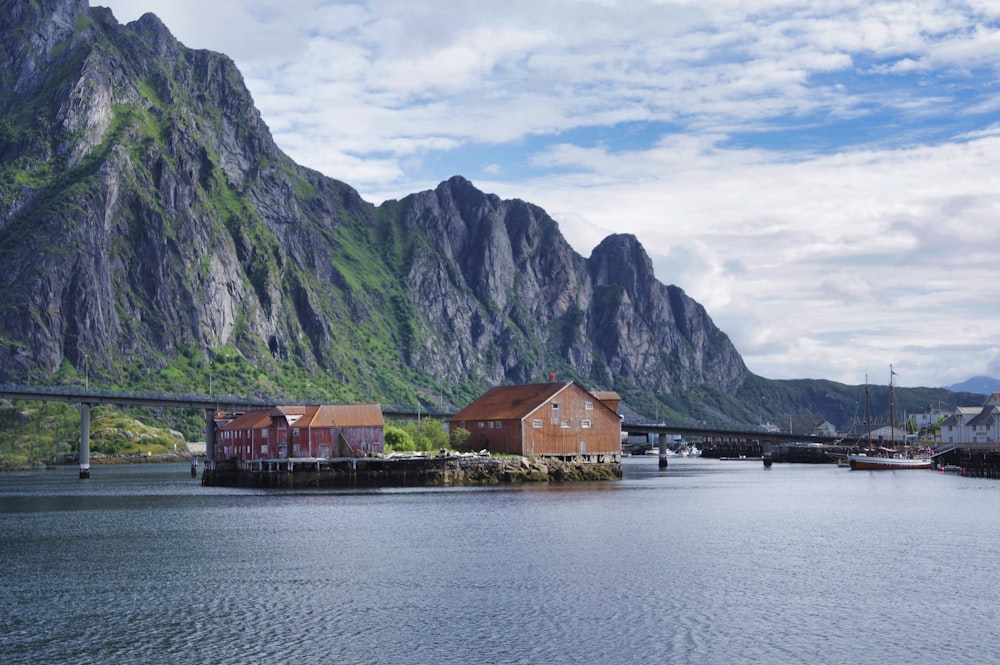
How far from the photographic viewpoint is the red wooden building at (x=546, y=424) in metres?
140

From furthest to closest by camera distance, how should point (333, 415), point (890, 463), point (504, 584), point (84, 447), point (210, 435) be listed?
point (210, 435) < point (890, 463) < point (84, 447) < point (333, 415) < point (504, 584)

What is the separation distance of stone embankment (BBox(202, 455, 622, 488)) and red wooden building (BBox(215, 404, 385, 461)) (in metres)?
2.50

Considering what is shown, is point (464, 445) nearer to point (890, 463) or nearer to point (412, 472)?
point (412, 472)

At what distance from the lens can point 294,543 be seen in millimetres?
72812

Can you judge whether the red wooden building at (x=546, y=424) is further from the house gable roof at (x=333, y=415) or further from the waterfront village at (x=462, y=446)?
the house gable roof at (x=333, y=415)

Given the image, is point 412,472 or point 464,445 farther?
point 464,445

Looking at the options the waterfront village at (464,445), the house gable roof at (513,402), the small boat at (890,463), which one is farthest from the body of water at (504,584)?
the small boat at (890,463)

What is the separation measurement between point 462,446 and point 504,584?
91.0 meters

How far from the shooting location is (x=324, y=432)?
451ft

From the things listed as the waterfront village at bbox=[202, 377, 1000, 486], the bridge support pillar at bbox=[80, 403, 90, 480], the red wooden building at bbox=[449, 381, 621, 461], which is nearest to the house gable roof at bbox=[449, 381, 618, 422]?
the red wooden building at bbox=[449, 381, 621, 461]

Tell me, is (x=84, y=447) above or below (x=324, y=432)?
below

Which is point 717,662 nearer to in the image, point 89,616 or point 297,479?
point 89,616

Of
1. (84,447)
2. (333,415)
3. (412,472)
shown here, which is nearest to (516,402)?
(412,472)

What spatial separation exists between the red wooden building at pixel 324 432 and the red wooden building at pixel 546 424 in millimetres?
14544
